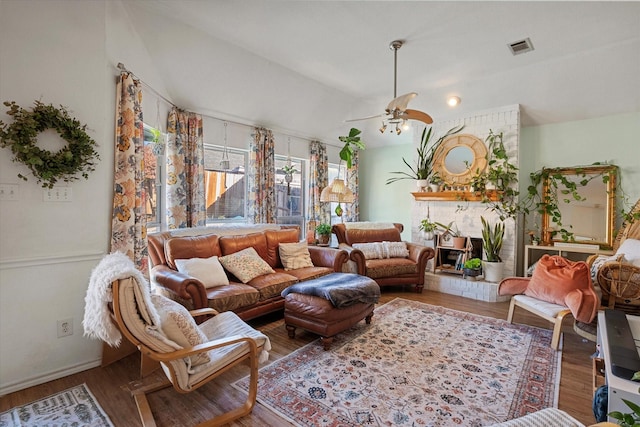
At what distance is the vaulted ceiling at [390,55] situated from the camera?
289 centimetres

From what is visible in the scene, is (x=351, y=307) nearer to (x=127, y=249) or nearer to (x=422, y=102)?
(x=127, y=249)

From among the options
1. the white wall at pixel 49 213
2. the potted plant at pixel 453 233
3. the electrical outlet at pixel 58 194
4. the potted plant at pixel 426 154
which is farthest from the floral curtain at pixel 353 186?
the electrical outlet at pixel 58 194

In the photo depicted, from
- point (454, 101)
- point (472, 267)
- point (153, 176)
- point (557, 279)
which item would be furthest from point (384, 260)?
point (153, 176)

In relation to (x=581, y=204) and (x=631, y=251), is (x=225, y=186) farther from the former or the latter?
(x=581, y=204)

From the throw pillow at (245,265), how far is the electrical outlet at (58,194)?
156cm

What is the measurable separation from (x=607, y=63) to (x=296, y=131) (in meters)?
4.31

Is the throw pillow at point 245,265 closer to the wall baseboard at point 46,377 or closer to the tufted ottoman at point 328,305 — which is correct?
the tufted ottoman at point 328,305

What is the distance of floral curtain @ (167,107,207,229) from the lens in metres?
3.88

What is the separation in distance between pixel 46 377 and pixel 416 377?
9.17 ft

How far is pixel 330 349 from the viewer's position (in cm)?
281

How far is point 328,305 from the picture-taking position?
Result: 110 inches

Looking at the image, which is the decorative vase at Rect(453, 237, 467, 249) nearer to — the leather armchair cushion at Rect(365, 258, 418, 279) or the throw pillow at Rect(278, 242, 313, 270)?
the leather armchair cushion at Rect(365, 258, 418, 279)

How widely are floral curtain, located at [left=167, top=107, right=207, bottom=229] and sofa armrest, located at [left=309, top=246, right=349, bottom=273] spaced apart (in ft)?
5.21

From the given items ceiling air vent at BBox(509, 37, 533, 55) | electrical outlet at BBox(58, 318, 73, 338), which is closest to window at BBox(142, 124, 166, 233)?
electrical outlet at BBox(58, 318, 73, 338)
